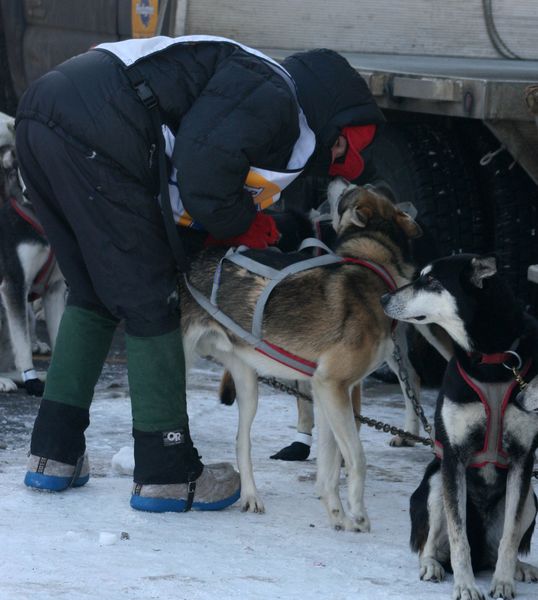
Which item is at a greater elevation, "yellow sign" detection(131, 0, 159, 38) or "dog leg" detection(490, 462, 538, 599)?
"dog leg" detection(490, 462, 538, 599)

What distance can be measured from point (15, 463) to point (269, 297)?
4.19 feet

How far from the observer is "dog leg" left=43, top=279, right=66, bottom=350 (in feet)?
20.3

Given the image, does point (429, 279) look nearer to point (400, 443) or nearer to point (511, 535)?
point (511, 535)

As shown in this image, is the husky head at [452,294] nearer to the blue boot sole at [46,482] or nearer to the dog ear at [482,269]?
the dog ear at [482,269]

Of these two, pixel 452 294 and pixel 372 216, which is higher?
pixel 452 294

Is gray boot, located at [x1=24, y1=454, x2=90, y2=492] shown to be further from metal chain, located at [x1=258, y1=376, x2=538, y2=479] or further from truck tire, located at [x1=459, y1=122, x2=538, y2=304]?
truck tire, located at [x1=459, y1=122, x2=538, y2=304]

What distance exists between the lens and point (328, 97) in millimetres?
3836

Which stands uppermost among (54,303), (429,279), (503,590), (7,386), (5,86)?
(429,279)

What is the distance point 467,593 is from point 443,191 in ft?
8.36

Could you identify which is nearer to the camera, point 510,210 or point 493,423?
point 493,423

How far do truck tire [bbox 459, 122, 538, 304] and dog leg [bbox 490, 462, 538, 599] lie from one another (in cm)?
199

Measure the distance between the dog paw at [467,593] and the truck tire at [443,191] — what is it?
231cm

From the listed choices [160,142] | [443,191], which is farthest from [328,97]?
[443,191]

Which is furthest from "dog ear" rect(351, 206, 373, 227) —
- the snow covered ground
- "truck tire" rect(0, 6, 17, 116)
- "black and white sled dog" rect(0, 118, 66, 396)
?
"truck tire" rect(0, 6, 17, 116)
